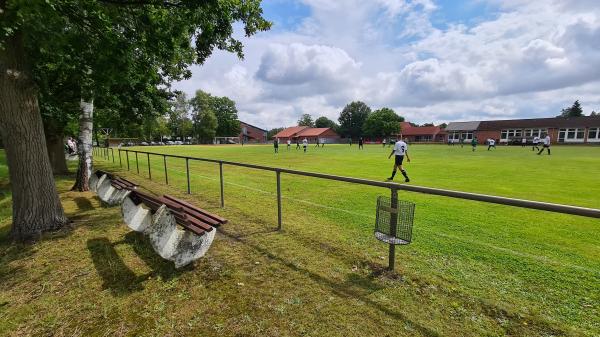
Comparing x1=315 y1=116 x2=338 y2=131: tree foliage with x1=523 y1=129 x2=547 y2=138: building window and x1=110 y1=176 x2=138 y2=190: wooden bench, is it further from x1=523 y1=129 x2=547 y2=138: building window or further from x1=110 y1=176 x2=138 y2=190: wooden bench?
x1=110 y1=176 x2=138 y2=190: wooden bench

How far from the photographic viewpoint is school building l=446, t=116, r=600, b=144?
5778 cm

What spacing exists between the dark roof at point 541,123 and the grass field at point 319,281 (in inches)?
2811

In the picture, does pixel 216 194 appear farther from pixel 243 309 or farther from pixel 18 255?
pixel 243 309

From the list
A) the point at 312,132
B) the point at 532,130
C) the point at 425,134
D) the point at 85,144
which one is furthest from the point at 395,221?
the point at 312,132

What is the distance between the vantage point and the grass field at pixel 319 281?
3.07 metres

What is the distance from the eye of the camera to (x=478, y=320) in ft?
10.1

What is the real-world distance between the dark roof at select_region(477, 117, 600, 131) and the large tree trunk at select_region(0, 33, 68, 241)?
78284 millimetres

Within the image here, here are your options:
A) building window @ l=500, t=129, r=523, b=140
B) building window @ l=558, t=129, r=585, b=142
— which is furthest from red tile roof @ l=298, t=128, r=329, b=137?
building window @ l=558, t=129, r=585, b=142

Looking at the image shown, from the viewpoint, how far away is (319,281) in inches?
153

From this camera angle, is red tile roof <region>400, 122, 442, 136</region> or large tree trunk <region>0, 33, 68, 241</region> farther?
red tile roof <region>400, 122, 442, 136</region>

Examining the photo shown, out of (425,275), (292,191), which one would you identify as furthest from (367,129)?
(425,275)

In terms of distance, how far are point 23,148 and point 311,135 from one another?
97.4 m

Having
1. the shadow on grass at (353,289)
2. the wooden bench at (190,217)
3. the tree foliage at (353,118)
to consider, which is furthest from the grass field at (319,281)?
the tree foliage at (353,118)

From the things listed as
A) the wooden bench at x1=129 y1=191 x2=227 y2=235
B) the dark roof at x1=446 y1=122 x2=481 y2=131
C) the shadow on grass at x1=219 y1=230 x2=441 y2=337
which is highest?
the dark roof at x1=446 y1=122 x2=481 y2=131
